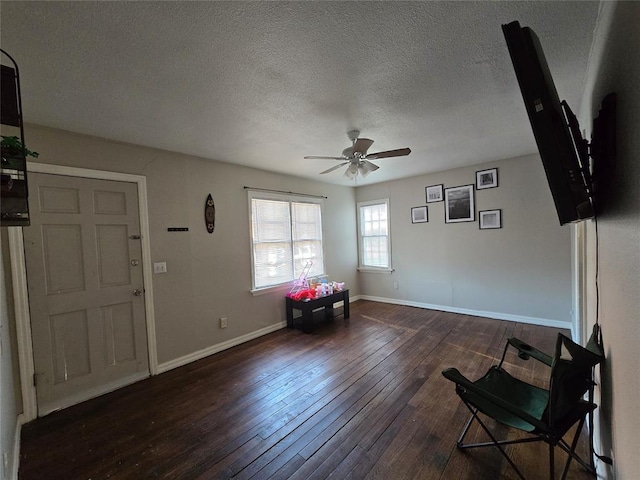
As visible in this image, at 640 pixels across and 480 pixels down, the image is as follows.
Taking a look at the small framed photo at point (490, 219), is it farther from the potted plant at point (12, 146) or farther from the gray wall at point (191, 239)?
the potted plant at point (12, 146)

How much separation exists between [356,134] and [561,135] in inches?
72.0

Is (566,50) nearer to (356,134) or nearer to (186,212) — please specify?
(356,134)

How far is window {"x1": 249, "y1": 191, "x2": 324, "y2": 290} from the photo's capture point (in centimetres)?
392

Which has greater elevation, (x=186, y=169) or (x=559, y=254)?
(x=186, y=169)

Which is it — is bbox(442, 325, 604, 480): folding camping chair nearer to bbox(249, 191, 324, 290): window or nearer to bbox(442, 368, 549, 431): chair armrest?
bbox(442, 368, 549, 431): chair armrest

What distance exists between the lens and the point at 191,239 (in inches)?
127

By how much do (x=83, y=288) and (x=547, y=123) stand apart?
3.51 metres

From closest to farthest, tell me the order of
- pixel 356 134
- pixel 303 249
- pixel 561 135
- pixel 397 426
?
pixel 561 135, pixel 397 426, pixel 356 134, pixel 303 249

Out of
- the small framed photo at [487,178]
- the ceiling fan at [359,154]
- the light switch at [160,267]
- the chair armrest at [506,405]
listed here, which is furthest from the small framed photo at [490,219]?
the light switch at [160,267]

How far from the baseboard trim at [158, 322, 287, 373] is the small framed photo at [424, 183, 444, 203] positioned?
128 inches

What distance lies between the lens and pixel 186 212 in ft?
10.4

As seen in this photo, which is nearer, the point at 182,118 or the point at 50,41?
the point at 50,41

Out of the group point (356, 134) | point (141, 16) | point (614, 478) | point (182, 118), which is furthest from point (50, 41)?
point (614, 478)

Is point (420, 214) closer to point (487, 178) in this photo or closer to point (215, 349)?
point (487, 178)
